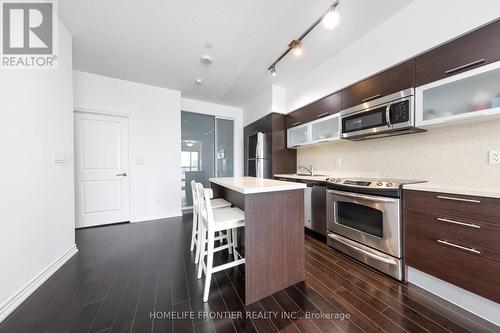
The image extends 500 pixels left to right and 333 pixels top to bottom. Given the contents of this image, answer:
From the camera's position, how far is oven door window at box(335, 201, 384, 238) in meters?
1.77

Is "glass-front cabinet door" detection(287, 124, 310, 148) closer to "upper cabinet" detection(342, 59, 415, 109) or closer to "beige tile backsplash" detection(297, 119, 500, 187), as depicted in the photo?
"beige tile backsplash" detection(297, 119, 500, 187)

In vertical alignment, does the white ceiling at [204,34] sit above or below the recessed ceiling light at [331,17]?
above

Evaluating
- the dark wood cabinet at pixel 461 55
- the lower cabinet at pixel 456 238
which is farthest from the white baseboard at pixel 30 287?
the dark wood cabinet at pixel 461 55

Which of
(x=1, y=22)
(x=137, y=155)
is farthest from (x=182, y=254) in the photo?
(x=1, y=22)

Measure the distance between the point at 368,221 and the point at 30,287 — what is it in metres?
3.24

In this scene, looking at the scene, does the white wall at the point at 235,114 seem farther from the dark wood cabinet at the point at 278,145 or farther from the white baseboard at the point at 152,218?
the white baseboard at the point at 152,218

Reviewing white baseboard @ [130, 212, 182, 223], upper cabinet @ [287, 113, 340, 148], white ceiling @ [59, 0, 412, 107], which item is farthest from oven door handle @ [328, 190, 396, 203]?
white baseboard @ [130, 212, 182, 223]

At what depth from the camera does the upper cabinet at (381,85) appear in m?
1.79

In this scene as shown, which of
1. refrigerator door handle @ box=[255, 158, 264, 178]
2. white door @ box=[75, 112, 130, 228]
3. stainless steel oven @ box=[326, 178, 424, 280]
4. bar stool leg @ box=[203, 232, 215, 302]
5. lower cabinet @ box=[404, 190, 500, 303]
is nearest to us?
lower cabinet @ box=[404, 190, 500, 303]

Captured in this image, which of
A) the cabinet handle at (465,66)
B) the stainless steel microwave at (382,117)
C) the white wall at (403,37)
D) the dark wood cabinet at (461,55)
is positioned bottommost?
the stainless steel microwave at (382,117)

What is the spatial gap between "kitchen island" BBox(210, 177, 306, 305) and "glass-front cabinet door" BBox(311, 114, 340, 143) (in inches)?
57.7

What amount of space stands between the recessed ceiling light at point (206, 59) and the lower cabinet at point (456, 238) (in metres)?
3.05

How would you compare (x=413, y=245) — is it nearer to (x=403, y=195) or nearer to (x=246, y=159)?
(x=403, y=195)

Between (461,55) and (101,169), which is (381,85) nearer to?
(461,55)
